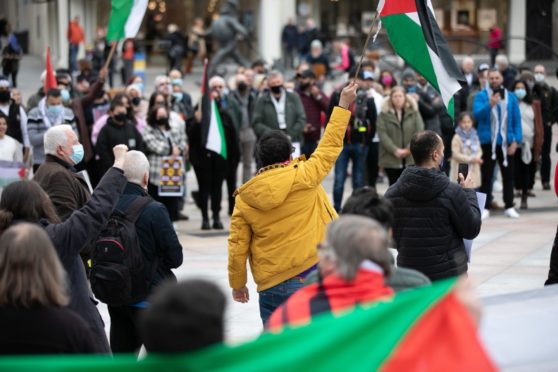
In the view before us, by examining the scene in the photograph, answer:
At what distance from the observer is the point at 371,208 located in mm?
5941

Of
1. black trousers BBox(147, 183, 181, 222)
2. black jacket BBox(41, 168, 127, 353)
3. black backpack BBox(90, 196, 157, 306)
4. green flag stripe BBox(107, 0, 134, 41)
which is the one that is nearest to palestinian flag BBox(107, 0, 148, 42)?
green flag stripe BBox(107, 0, 134, 41)

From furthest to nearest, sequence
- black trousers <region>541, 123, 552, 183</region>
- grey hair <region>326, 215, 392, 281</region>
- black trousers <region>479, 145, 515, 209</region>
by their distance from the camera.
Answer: black trousers <region>541, 123, 552, 183</region> → black trousers <region>479, 145, 515, 209</region> → grey hair <region>326, 215, 392, 281</region>

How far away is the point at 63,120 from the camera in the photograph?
49.3 feet

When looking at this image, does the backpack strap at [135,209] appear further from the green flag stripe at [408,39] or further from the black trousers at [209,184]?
the black trousers at [209,184]

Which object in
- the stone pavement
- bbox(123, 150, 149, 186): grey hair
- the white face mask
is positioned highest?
the white face mask

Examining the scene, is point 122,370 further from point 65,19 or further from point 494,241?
point 65,19

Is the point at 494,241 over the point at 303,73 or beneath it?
beneath

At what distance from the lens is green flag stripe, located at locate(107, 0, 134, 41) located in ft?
49.3

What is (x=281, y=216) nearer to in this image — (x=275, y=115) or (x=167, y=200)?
(x=167, y=200)

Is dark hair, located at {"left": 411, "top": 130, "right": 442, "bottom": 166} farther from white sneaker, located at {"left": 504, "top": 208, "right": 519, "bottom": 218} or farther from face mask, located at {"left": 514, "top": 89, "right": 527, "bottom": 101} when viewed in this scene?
face mask, located at {"left": 514, "top": 89, "right": 527, "bottom": 101}

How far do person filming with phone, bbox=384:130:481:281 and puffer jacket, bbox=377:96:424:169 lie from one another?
7970 mm

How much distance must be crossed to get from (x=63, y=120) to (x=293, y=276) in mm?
7747

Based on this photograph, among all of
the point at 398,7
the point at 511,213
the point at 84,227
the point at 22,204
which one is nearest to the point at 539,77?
the point at 511,213

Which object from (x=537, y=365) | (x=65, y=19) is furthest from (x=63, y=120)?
(x=65, y=19)
